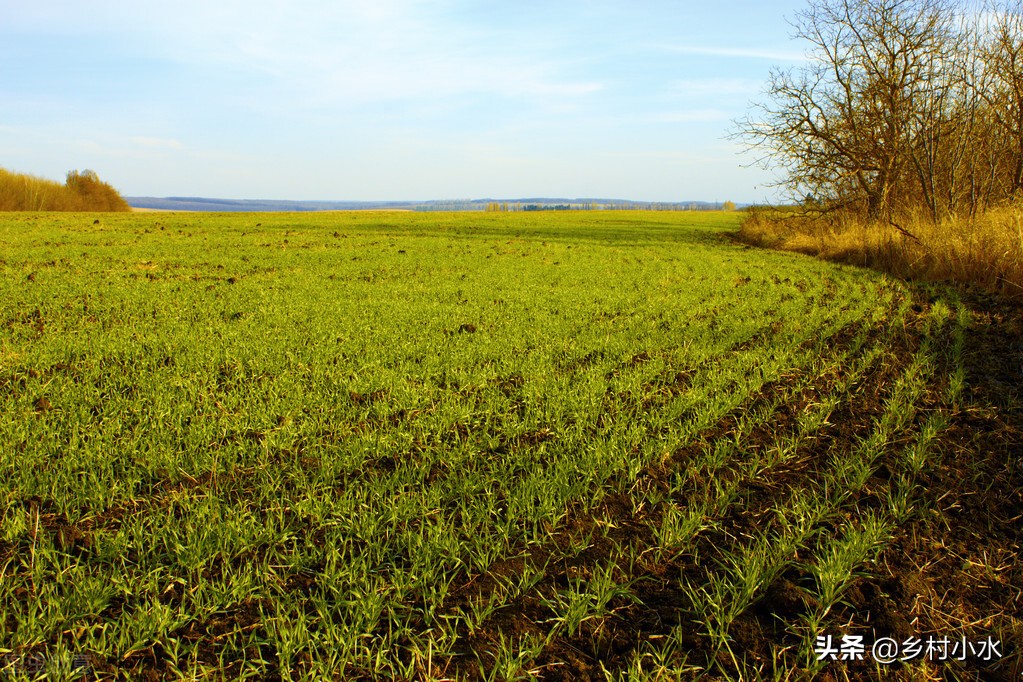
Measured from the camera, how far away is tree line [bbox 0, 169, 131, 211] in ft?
142

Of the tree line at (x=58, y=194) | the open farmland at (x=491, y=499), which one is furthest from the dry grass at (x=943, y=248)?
the tree line at (x=58, y=194)

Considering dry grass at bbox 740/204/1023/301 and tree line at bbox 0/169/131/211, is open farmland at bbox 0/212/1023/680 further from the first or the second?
tree line at bbox 0/169/131/211

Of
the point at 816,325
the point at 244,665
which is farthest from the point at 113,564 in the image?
the point at 816,325

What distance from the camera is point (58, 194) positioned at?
46656 mm

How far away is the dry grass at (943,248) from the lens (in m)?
9.88

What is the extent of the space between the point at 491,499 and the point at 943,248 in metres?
12.6

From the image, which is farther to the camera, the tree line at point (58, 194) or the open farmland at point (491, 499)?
the tree line at point (58, 194)

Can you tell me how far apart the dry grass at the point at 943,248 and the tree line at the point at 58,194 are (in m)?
51.4

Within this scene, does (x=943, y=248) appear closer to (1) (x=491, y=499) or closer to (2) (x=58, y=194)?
(1) (x=491, y=499)

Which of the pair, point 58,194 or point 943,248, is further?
point 58,194

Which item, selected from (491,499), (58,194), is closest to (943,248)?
(491,499)

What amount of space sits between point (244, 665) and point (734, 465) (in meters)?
2.97

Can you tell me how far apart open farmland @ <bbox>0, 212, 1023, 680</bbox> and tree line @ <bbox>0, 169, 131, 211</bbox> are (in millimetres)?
48061

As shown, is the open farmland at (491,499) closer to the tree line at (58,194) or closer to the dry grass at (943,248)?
the dry grass at (943,248)
